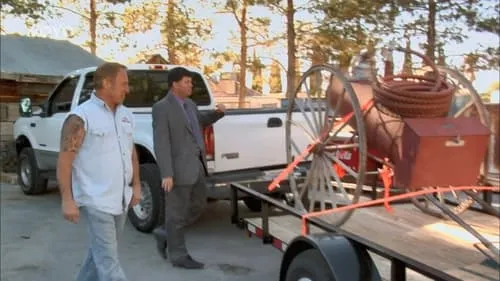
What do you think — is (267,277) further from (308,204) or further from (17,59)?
(17,59)

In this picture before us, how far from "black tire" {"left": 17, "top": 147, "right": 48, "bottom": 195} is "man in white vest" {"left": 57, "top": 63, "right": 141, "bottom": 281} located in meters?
5.93

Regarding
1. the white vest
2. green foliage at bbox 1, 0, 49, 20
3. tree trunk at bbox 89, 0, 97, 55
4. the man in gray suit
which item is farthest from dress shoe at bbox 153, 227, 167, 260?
green foliage at bbox 1, 0, 49, 20

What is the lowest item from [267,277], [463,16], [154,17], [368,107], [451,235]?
[267,277]

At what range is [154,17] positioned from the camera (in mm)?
11773

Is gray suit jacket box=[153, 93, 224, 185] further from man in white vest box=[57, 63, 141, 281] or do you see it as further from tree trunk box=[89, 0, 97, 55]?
tree trunk box=[89, 0, 97, 55]

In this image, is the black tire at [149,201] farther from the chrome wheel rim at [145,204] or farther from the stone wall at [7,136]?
the stone wall at [7,136]

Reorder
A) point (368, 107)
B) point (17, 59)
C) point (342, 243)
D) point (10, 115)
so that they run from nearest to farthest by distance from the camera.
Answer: point (342, 243), point (368, 107), point (10, 115), point (17, 59)

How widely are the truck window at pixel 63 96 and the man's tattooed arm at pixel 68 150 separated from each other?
4.60 meters

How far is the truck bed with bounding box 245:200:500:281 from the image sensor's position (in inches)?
139

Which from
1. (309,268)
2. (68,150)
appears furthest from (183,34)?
(309,268)

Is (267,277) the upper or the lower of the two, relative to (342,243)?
lower

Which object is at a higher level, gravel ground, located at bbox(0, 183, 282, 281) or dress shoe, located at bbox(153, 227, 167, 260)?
dress shoe, located at bbox(153, 227, 167, 260)

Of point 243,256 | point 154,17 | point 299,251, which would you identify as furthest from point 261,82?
point 299,251

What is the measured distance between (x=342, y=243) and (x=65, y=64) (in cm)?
1334
